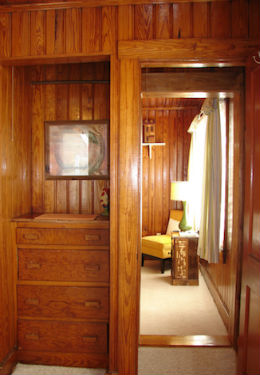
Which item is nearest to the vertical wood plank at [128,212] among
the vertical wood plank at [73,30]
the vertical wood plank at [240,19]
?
the vertical wood plank at [73,30]

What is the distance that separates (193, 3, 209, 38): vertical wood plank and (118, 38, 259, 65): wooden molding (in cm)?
5

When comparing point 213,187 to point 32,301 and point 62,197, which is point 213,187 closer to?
point 62,197

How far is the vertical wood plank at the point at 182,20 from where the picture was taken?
1.81 metres

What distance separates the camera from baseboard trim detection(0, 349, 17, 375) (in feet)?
6.71

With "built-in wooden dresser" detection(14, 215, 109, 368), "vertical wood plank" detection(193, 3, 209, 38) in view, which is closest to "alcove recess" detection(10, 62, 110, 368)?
"built-in wooden dresser" detection(14, 215, 109, 368)

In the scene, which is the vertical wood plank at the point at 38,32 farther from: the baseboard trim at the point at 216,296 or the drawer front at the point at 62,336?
the baseboard trim at the point at 216,296

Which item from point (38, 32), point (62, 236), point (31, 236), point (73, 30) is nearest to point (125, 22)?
point (73, 30)

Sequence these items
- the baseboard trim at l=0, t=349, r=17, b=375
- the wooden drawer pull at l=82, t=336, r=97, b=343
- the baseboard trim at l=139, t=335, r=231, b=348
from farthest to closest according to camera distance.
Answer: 1. the baseboard trim at l=139, t=335, r=231, b=348
2. the wooden drawer pull at l=82, t=336, r=97, b=343
3. the baseboard trim at l=0, t=349, r=17, b=375

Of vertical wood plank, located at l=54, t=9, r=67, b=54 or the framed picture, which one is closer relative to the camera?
vertical wood plank, located at l=54, t=9, r=67, b=54

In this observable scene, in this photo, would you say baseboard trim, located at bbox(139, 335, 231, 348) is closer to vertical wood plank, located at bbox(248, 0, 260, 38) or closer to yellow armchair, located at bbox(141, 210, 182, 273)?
yellow armchair, located at bbox(141, 210, 182, 273)

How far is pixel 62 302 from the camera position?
223 centimetres

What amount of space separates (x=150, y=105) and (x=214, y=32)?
295 cm

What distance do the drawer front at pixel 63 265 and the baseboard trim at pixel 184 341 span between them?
0.77 meters

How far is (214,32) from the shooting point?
1794 millimetres
